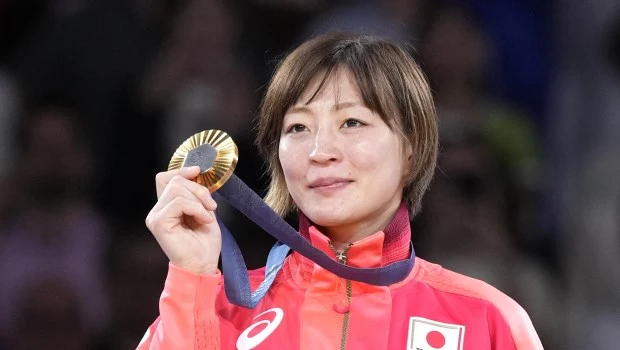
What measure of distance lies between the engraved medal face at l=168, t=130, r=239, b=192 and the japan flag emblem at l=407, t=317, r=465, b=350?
505 mm

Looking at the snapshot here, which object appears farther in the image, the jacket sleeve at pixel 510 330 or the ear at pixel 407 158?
the ear at pixel 407 158

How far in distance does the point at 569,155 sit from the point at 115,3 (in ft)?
5.63

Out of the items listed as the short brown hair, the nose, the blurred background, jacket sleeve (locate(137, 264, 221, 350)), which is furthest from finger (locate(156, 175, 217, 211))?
the blurred background

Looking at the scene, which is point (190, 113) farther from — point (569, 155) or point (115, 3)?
point (569, 155)

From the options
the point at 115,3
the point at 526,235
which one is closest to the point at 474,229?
the point at 526,235

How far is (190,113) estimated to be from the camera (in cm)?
372

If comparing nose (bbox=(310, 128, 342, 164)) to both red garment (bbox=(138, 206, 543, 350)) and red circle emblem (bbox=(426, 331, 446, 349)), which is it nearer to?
red garment (bbox=(138, 206, 543, 350))

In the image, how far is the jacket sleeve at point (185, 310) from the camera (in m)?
1.91

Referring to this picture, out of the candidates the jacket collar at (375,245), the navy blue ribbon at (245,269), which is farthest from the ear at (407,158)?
the navy blue ribbon at (245,269)

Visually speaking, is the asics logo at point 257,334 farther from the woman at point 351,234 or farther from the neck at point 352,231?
the neck at point 352,231

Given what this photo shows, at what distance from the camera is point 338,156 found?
2066 millimetres

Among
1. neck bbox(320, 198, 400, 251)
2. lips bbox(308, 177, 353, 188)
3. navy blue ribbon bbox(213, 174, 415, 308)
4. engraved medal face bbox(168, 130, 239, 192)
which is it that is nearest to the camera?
engraved medal face bbox(168, 130, 239, 192)

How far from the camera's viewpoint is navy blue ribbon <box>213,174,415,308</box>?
1.96m

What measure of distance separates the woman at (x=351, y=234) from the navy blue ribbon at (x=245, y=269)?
28 millimetres
